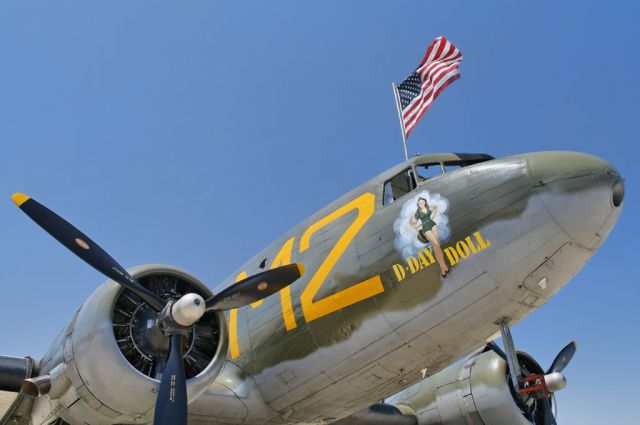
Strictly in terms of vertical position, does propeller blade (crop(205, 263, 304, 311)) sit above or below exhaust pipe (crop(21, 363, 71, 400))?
above

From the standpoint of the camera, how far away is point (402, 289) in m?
7.41

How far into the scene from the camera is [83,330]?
7.26 m

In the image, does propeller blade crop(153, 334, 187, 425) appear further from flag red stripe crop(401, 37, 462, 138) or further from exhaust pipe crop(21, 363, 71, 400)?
flag red stripe crop(401, 37, 462, 138)

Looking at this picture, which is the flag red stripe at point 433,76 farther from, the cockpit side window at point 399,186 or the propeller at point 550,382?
the propeller at point 550,382

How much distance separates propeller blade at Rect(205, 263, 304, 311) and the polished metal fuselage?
2.38ft

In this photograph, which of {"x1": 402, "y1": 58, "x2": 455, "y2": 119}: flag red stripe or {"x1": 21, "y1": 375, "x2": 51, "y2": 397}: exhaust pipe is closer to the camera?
{"x1": 21, "y1": 375, "x2": 51, "y2": 397}: exhaust pipe

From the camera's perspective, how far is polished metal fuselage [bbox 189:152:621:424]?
6.75m

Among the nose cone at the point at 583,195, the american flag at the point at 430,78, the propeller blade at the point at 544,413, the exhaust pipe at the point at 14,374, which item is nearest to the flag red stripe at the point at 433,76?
the american flag at the point at 430,78

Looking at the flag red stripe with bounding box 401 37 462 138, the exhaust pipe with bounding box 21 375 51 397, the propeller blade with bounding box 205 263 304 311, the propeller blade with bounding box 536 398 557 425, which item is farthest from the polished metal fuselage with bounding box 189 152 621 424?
the propeller blade with bounding box 536 398 557 425

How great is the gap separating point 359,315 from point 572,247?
2924mm

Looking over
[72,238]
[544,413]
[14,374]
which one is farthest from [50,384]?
[544,413]

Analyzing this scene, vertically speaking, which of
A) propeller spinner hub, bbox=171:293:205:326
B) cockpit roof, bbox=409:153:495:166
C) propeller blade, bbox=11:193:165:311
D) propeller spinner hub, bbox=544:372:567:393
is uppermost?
Answer: cockpit roof, bbox=409:153:495:166

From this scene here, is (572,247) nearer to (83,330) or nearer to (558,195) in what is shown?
(558,195)

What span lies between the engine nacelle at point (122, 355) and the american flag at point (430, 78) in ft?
18.4
